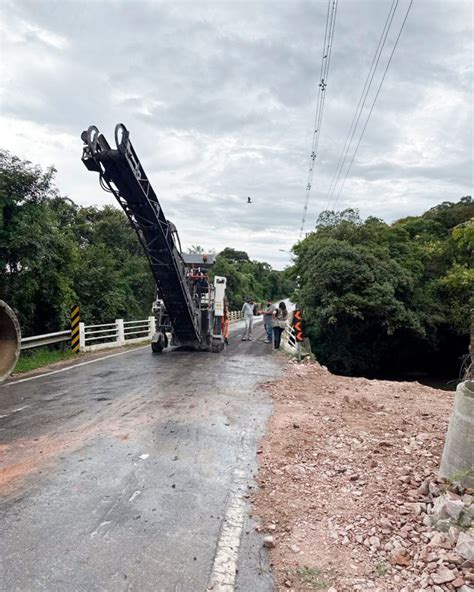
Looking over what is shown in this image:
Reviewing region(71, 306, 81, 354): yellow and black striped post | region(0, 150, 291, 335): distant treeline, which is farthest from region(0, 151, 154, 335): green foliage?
region(71, 306, 81, 354): yellow and black striped post

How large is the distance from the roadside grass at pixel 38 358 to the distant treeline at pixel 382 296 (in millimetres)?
11127

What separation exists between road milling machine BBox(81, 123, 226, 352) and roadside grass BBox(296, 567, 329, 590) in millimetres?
8607

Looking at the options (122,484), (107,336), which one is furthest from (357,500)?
(107,336)

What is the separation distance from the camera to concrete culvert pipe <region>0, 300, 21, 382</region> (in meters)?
9.27

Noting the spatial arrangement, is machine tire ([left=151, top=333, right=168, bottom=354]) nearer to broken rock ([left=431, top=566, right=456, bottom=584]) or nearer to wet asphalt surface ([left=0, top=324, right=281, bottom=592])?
wet asphalt surface ([left=0, top=324, right=281, bottom=592])

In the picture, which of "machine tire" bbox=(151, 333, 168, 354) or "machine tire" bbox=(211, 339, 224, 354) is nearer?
"machine tire" bbox=(151, 333, 168, 354)

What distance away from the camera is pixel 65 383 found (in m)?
9.05

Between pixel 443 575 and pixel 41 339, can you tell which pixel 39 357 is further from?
pixel 443 575

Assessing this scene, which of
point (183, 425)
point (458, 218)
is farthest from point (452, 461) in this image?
A: point (458, 218)

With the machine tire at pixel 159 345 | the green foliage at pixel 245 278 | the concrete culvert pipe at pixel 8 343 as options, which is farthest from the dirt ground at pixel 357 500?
the green foliage at pixel 245 278

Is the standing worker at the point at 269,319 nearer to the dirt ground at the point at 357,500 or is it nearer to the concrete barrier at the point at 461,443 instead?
the dirt ground at the point at 357,500

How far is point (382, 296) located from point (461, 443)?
16073 mm

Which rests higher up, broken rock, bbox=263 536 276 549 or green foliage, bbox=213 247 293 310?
green foliage, bbox=213 247 293 310

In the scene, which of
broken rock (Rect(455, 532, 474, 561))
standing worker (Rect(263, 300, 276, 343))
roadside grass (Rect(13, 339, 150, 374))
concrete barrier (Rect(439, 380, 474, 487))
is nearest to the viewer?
broken rock (Rect(455, 532, 474, 561))
